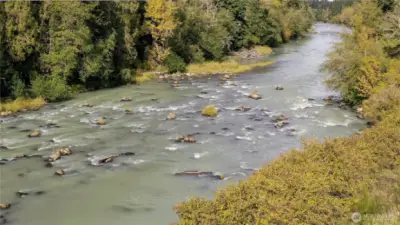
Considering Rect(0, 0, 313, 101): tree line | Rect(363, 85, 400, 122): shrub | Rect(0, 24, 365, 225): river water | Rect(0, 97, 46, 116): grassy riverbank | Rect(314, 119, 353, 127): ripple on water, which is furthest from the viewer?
Rect(0, 0, 313, 101): tree line

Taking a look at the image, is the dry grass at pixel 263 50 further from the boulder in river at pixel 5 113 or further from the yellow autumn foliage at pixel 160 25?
the boulder in river at pixel 5 113

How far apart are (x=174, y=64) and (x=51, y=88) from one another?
18917mm

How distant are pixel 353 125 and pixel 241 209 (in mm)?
20044

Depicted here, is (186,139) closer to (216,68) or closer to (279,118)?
(279,118)

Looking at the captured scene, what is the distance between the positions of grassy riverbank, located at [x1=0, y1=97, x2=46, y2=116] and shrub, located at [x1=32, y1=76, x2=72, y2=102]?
68 cm

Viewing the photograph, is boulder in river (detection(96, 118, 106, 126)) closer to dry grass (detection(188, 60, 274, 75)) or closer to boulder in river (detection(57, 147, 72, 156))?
boulder in river (detection(57, 147, 72, 156))

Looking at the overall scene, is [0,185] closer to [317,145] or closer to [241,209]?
[241,209]

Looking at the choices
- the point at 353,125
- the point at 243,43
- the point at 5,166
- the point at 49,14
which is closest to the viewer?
the point at 5,166

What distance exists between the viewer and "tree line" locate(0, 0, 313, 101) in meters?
34.5

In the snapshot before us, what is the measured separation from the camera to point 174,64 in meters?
50.6

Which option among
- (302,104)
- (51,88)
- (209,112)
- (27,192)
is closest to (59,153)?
(27,192)

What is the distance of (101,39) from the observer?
41344mm

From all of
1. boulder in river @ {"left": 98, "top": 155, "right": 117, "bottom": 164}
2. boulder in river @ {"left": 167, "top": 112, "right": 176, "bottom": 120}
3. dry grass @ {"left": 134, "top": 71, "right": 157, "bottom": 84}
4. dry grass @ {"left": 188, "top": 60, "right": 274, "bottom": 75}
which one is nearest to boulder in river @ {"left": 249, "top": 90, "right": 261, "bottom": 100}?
boulder in river @ {"left": 167, "top": 112, "right": 176, "bottom": 120}

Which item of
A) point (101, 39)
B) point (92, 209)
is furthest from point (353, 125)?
point (101, 39)
